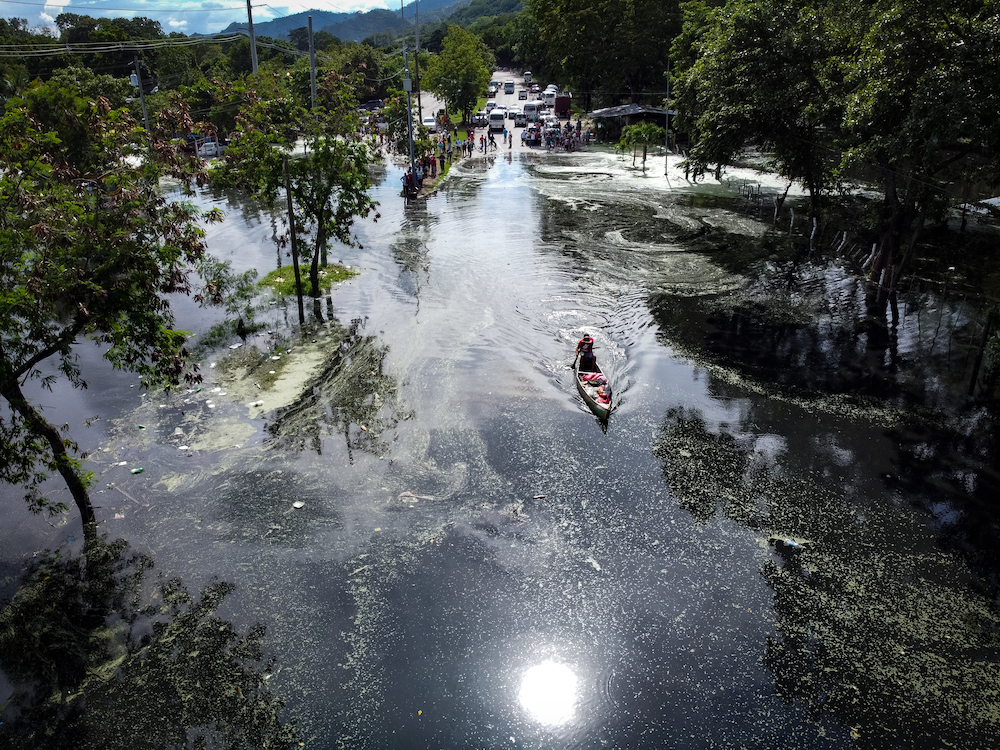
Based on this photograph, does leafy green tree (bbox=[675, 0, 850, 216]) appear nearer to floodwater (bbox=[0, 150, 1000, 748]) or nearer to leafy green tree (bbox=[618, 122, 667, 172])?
floodwater (bbox=[0, 150, 1000, 748])

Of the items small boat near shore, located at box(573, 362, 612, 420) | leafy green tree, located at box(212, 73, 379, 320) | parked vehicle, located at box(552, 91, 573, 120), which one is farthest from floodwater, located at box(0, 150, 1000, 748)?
parked vehicle, located at box(552, 91, 573, 120)

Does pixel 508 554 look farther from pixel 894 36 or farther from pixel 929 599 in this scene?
pixel 894 36

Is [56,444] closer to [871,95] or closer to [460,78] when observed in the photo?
[871,95]

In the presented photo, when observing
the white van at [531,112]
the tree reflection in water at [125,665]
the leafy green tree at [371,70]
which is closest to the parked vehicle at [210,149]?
the white van at [531,112]

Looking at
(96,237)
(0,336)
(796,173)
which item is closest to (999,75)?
(796,173)

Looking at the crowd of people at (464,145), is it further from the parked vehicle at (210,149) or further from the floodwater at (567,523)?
the floodwater at (567,523)

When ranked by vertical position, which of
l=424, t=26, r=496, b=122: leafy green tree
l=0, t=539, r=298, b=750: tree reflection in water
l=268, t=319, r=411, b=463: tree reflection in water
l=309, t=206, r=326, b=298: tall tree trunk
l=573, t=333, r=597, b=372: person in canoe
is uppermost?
l=424, t=26, r=496, b=122: leafy green tree

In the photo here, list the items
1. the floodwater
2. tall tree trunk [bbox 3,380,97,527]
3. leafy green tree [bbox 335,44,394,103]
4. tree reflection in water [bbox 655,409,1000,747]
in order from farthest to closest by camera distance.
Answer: leafy green tree [bbox 335,44,394,103] < tall tree trunk [bbox 3,380,97,527] < the floodwater < tree reflection in water [bbox 655,409,1000,747]
